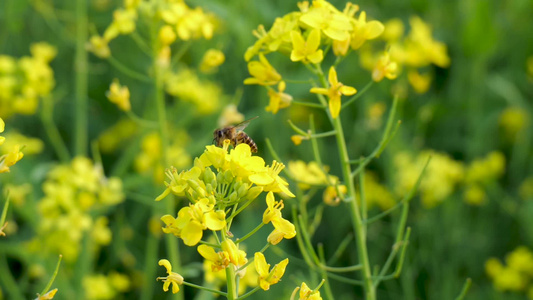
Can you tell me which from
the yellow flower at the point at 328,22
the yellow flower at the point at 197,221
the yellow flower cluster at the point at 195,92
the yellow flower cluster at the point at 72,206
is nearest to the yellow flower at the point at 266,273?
the yellow flower at the point at 197,221

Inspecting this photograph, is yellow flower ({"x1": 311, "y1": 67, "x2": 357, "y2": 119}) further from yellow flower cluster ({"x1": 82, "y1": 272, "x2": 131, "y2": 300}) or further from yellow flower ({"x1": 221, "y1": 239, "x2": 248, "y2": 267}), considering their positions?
yellow flower cluster ({"x1": 82, "y1": 272, "x2": 131, "y2": 300})

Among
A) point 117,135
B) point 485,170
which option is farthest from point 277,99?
point 117,135

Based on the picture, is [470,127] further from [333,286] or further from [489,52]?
[333,286]

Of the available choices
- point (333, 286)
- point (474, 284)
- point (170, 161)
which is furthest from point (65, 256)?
point (474, 284)

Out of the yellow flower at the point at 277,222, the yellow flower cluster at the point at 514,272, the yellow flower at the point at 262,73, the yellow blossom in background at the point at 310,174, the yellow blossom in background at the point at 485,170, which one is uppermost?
the yellow flower at the point at 262,73

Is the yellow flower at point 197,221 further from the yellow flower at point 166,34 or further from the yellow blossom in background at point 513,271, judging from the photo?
the yellow blossom in background at point 513,271

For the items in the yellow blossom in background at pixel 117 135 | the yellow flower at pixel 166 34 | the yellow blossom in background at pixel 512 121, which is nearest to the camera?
the yellow flower at pixel 166 34

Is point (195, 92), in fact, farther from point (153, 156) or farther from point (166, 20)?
point (166, 20)
